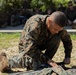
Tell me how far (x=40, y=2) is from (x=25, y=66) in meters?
5.35

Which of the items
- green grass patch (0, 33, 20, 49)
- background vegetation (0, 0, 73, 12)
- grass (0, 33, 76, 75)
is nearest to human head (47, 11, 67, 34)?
grass (0, 33, 76, 75)

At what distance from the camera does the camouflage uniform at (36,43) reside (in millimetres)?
4777

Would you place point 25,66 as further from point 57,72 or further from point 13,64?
point 57,72

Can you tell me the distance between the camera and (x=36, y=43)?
492 centimetres

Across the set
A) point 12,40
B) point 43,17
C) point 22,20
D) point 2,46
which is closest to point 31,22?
point 43,17

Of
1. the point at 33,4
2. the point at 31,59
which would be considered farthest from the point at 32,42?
the point at 33,4

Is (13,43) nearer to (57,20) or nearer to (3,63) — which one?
(3,63)

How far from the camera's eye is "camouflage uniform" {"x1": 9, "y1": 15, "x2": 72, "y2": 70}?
4777 millimetres

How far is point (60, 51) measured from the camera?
22.4 feet

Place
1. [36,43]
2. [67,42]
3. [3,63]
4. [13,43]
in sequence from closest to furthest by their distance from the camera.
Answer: [36,43] < [3,63] < [67,42] < [13,43]

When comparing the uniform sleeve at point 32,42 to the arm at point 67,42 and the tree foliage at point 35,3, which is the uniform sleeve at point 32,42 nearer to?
the arm at point 67,42

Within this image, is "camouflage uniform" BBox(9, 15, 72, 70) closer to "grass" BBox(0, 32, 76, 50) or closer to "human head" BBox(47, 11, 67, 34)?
"human head" BBox(47, 11, 67, 34)

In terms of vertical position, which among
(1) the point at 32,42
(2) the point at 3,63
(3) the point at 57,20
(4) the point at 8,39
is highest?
(3) the point at 57,20

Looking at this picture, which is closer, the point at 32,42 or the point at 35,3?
the point at 32,42
